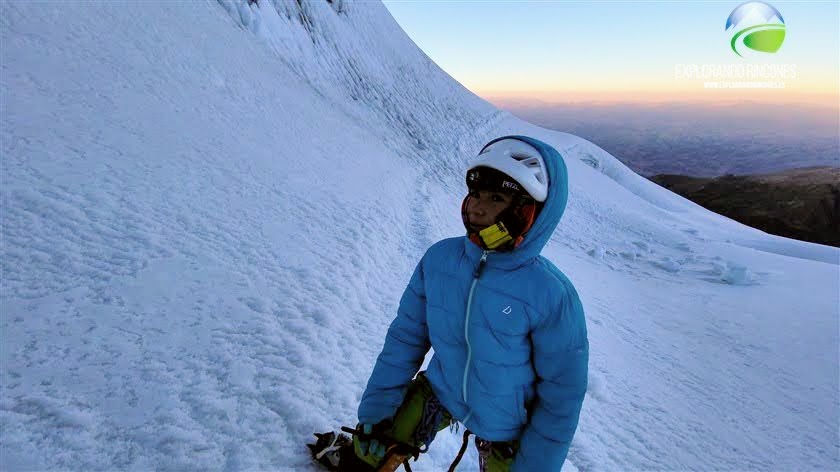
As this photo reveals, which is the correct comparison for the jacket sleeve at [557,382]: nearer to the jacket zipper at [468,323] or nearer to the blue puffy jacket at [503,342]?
the blue puffy jacket at [503,342]

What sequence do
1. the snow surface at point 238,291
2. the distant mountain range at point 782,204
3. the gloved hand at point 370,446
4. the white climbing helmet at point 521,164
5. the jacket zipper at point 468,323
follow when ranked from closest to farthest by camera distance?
the white climbing helmet at point 521,164
the jacket zipper at point 468,323
the gloved hand at point 370,446
the snow surface at point 238,291
the distant mountain range at point 782,204

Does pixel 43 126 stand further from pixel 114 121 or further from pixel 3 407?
pixel 3 407

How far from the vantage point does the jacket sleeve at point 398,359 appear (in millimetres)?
1786

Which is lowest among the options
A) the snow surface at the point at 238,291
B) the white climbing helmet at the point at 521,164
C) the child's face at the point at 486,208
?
the snow surface at the point at 238,291

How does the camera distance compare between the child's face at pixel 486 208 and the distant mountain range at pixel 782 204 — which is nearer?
the child's face at pixel 486 208

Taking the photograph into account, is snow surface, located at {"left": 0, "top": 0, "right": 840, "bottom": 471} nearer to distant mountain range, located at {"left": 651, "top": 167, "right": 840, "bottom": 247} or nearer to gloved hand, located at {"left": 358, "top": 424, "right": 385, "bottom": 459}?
gloved hand, located at {"left": 358, "top": 424, "right": 385, "bottom": 459}

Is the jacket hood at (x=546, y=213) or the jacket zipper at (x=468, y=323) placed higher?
the jacket hood at (x=546, y=213)

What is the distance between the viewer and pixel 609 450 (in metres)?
3.67

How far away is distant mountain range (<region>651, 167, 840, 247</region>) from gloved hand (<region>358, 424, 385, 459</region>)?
55565 mm

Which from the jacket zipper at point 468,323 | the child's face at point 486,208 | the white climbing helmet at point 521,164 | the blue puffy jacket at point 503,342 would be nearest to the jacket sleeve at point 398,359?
the blue puffy jacket at point 503,342

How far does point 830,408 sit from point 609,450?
3618 mm

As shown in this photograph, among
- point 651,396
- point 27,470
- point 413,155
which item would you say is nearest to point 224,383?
point 27,470

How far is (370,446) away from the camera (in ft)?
5.75

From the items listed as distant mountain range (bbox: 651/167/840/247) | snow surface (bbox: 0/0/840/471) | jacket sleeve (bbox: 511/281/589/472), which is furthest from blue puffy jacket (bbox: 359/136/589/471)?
distant mountain range (bbox: 651/167/840/247)
